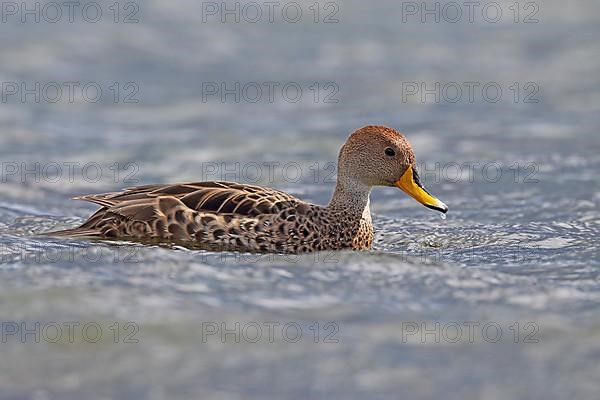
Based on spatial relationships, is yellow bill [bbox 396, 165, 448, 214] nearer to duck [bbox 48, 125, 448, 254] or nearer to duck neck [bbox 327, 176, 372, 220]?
duck [bbox 48, 125, 448, 254]

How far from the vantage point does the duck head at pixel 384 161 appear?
419 inches

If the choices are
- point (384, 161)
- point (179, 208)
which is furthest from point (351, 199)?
point (179, 208)

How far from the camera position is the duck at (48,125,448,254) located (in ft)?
33.8

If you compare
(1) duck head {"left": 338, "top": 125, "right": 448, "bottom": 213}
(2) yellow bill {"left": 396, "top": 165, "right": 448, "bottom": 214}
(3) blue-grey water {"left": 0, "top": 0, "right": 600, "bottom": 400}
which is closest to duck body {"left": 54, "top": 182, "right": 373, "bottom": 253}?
(3) blue-grey water {"left": 0, "top": 0, "right": 600, "bottom": 400}

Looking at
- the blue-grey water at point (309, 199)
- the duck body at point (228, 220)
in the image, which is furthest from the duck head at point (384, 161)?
the blue-grey water at point (309, 199)

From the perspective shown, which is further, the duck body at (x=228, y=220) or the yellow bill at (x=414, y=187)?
the yellow bill at (x=414, y=187)

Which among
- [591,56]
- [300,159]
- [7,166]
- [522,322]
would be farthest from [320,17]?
[522,322]

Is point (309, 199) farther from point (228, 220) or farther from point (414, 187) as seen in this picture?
point (228, 220)

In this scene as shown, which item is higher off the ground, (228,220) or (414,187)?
(414,187)

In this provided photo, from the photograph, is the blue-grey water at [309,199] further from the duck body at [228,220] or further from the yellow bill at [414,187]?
the yellow bill at [414,187]

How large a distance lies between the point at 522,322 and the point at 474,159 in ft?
22.4

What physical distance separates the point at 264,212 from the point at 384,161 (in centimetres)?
116

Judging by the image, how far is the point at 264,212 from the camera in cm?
1038

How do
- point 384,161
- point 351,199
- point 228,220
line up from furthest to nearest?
1. point 351,199
2. point 384,161
3. point 228,220
